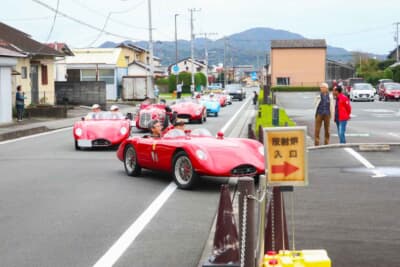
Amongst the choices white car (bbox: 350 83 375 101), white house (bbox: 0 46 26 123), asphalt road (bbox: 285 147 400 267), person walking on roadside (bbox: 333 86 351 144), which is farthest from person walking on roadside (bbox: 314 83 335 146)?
white car (bbox: 350 83 375 101)

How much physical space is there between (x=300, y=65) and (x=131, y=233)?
10494cm

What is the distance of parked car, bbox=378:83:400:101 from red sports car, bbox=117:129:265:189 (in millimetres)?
43940

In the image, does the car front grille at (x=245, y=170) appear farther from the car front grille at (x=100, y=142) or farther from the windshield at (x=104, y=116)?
the windshield at (x=104, y=116)

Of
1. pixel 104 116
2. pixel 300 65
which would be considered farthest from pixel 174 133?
pixel 300 65

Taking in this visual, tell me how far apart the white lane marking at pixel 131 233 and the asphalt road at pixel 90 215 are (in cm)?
8

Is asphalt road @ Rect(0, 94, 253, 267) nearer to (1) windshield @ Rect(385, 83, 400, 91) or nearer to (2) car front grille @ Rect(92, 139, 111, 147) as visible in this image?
(2) car front grille @ Rect(92, 139, 111, 147)

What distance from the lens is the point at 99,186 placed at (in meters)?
12.3

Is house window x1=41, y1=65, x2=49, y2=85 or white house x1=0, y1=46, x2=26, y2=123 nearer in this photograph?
white house x1=0, y1=46, x2=26, y2=123

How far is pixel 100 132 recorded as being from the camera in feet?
62.6

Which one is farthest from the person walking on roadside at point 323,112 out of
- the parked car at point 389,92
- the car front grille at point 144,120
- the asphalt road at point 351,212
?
the parked car at point 389,92

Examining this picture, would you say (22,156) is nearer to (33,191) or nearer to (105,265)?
(33,191)

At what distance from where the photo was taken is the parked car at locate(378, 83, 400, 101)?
54250 millimetres

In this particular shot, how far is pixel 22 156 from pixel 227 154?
26.5ft

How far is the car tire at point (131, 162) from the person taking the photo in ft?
44.7
